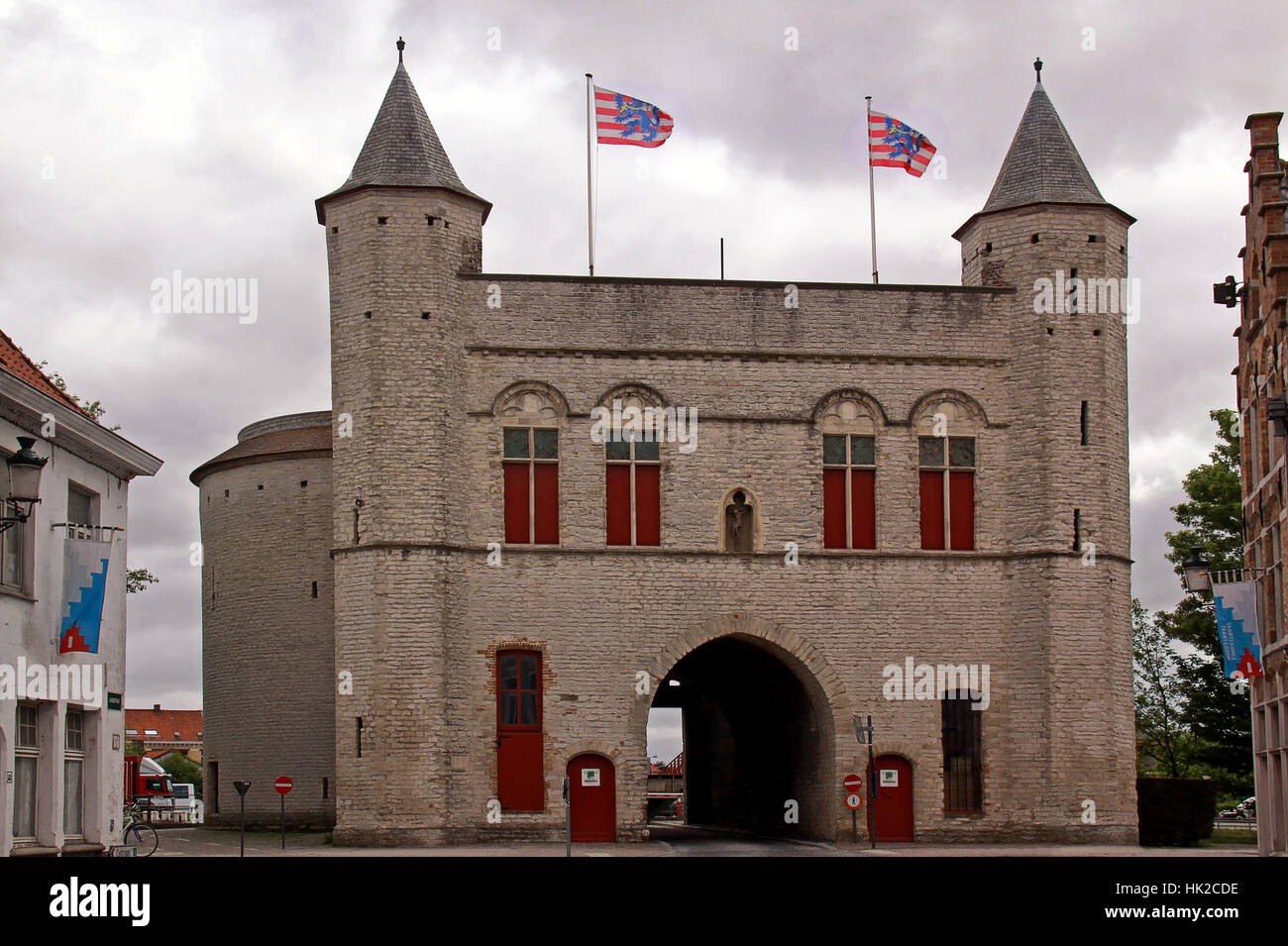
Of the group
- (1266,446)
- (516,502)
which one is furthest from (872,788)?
(1266,446)

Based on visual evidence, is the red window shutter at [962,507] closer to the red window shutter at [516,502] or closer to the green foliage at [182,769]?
the red window shutter at [516,502]

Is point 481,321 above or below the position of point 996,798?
above

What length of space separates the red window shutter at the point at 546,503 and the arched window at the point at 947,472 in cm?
774

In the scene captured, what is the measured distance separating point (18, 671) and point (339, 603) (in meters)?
12.8

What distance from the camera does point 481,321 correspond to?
120 feet

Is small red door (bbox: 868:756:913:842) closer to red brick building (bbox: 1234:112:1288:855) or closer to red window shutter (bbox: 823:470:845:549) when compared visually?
red window shutter (bbox: 823:470:845:549)

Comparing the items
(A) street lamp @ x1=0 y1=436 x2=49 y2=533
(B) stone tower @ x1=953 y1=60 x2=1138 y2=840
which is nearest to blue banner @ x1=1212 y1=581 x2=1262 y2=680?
(B) stone tower @ x1=953 y1=60 x2=1138 y2=840

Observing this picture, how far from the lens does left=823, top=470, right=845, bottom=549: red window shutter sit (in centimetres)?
3697

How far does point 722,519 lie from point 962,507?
518 centimetres

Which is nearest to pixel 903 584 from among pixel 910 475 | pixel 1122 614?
pixel 910 475

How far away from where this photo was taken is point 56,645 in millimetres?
24328

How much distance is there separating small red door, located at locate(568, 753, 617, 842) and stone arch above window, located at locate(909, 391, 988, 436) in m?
9.80
